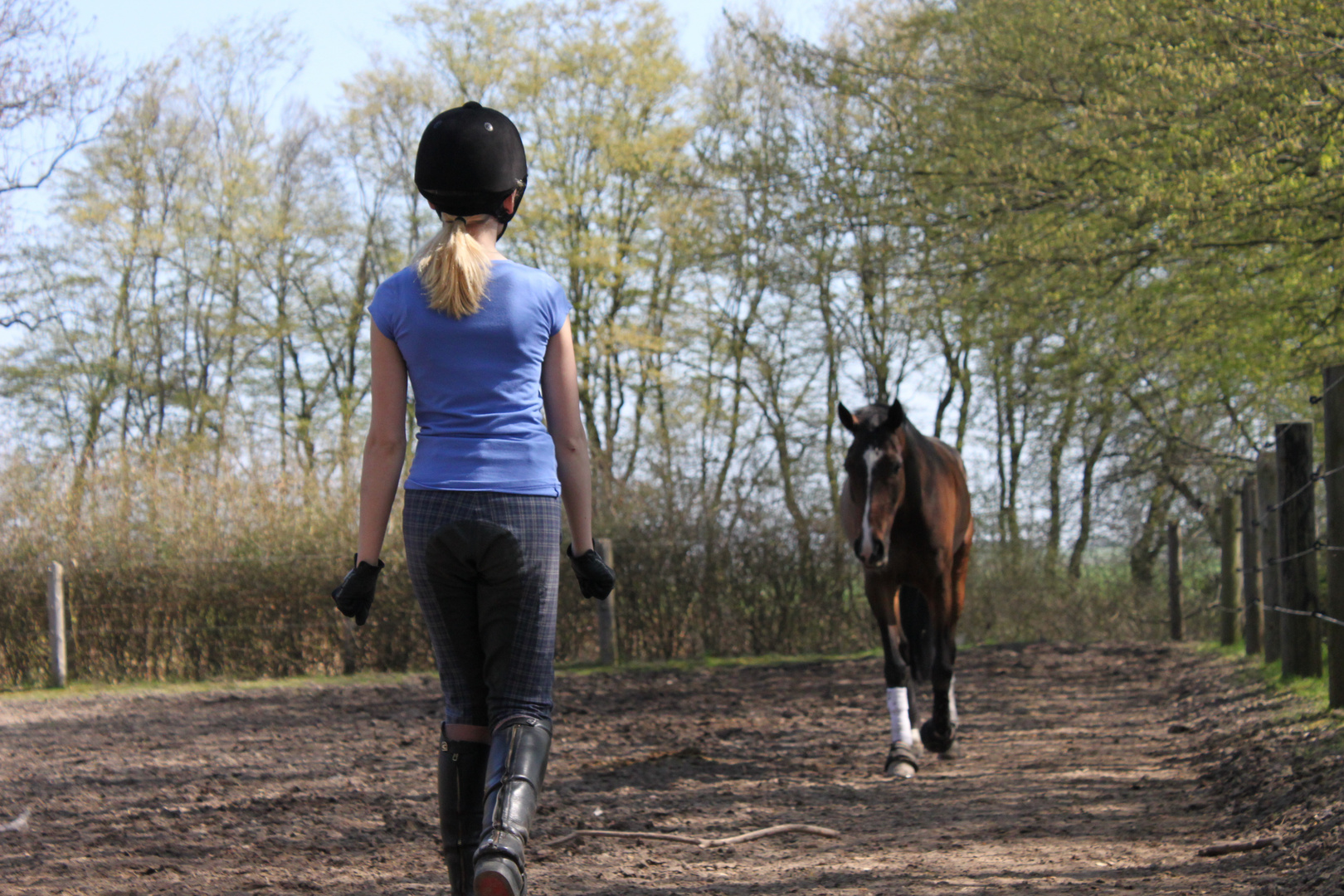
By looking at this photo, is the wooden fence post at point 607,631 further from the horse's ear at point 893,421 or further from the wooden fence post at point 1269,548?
the horse's ear at point 893,421

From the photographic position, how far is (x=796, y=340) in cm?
2394

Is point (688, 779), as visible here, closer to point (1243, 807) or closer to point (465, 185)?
point (1243, 807)

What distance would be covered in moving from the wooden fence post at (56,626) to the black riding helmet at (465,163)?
444 inches

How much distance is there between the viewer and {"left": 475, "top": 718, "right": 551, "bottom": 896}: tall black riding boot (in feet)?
7.77

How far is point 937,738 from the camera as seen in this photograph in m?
6.38

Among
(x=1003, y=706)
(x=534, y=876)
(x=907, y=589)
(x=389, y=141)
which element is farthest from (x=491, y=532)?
(x=389, y=141)

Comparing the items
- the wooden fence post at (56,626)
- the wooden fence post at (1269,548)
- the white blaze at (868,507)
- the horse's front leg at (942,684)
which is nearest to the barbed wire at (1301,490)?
the wooden fence post at (1269,548)

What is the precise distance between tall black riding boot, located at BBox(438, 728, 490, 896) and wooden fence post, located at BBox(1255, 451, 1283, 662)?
678 centimetres

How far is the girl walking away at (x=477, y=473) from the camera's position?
2.62m

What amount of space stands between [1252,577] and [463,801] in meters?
8.70

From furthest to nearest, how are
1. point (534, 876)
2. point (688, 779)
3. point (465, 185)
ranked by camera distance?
point (688, 779) < point (534, 876) < point (465, 185)

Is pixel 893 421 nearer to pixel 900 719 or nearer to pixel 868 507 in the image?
pixel 868 507

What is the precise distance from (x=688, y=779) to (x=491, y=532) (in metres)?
3.62

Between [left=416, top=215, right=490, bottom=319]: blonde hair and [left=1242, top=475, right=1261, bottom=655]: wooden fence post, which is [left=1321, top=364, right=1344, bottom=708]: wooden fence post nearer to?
[left=1242, top=475, right=1261, bottom=655]: wooden fence post
